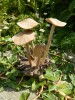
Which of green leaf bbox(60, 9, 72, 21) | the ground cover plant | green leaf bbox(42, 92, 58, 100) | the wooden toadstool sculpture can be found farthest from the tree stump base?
green leaf bbox(60, 9, 72, 21)

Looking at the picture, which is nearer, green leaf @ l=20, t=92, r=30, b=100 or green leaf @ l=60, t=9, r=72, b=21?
green leaf @ l=20, t=92, r=30, b=100

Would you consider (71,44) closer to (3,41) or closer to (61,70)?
(61,70)

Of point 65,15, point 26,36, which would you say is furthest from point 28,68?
point 65,15

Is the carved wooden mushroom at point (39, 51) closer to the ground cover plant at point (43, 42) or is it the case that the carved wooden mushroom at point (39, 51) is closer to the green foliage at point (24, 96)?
the ground cover plant at point (43, 42)

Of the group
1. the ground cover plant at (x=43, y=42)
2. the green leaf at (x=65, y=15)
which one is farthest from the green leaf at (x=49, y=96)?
the green leaf at (x=65, y=15)

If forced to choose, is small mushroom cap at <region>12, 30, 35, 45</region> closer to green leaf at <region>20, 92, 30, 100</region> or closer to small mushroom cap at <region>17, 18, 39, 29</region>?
small mushroom cap at <region>17, 18, 39, 29</region>

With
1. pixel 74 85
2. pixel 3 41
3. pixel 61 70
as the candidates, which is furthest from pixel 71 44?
pixel 3 41
